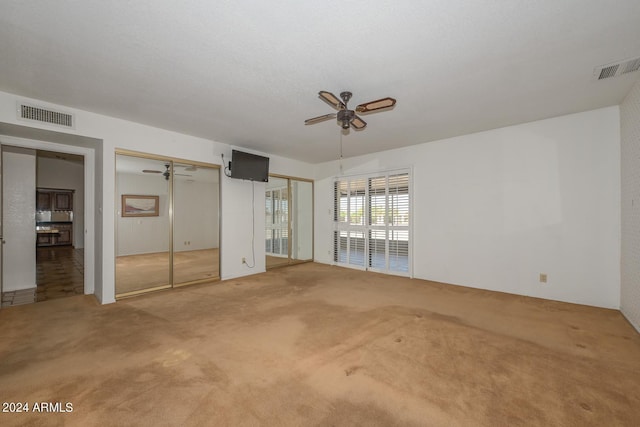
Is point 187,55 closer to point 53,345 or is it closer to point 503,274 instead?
point 53,345

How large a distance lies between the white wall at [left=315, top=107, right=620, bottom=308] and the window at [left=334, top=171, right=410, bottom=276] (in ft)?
0.88

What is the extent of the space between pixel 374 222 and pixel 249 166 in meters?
2.87

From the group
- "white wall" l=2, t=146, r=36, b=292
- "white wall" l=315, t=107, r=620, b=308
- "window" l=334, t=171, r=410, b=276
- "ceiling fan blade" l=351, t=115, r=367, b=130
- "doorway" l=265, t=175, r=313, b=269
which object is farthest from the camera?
"doorway" l=265, t=175, r=313, b=269

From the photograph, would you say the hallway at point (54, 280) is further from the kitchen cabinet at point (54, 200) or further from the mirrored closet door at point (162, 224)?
the kitchen cabinet at point (54, 200)

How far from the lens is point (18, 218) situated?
4.18m

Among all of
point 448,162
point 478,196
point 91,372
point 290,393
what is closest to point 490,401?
point 290,393

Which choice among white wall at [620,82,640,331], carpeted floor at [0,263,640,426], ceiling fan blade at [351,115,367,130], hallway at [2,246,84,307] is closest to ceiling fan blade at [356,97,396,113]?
ceiling fan blade at [351,115,367,130]

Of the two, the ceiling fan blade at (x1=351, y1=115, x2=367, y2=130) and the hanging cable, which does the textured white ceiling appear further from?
the hanging cable

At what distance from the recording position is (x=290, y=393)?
5.98 ft

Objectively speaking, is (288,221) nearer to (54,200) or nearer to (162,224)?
(162,224)

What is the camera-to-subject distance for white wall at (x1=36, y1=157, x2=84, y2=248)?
8.20 meters

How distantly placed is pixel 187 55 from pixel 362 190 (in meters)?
4.36

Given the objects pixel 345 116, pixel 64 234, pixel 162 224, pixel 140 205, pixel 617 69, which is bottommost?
pixel 64 234

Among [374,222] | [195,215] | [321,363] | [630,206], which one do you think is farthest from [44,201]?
[630,206]
